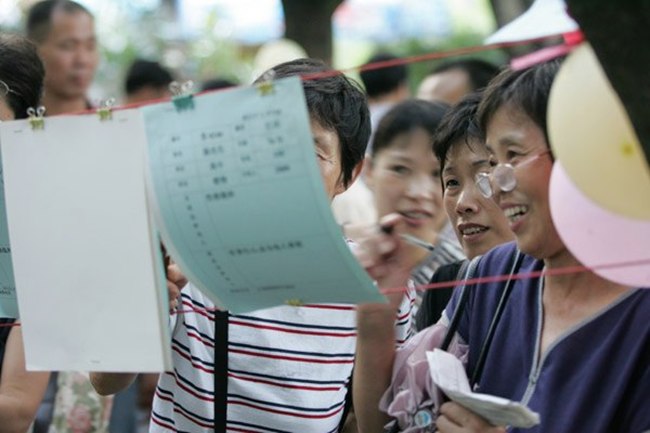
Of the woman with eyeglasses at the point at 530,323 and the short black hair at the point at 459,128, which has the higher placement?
the short black hair at the point at 459,128

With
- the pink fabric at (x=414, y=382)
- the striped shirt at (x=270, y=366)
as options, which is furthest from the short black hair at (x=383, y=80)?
the pink fabric at (x=414, y=382)

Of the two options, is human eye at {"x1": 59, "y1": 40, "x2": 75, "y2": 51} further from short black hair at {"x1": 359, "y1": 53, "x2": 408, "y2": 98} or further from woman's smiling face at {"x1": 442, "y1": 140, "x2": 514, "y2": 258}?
woman's smiling face at {"x1": 442, "y1": 140, "x2": 514, "y2": 258}

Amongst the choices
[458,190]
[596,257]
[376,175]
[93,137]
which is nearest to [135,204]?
[93,137]

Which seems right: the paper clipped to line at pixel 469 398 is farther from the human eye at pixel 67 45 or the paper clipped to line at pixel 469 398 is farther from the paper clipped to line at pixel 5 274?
the human eye at pixel 67 45

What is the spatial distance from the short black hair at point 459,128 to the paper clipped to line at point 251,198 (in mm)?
1180

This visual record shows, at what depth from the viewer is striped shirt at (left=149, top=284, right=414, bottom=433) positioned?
109 inches

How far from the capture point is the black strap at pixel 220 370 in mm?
2736

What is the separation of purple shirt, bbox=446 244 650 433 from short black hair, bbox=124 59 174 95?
5216 millimetres

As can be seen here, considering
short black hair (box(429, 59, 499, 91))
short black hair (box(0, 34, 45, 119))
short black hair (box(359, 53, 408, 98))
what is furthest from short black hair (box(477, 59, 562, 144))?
short black hair (box(359, 53, 408, 98))

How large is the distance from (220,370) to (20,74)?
108 cm

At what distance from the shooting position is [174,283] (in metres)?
2.80

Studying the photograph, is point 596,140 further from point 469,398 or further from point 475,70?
point 475,70

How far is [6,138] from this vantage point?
2.38 meters

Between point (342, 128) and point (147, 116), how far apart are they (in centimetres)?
83
